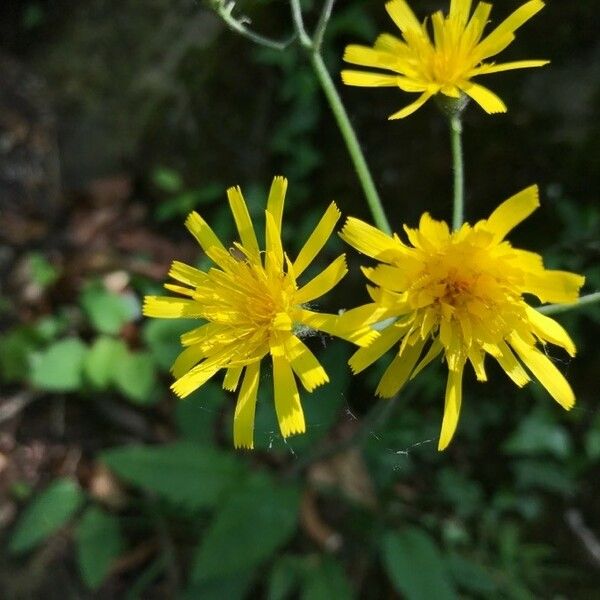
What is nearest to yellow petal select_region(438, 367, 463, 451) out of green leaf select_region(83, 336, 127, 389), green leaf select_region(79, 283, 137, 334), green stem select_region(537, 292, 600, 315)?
green stem select_region(537, 292, 600, 315)

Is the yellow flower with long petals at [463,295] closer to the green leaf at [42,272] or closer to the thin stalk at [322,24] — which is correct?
the thin stalk at [322,24]

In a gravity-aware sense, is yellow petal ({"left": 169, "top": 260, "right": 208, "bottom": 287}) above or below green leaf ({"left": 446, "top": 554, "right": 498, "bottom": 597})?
above

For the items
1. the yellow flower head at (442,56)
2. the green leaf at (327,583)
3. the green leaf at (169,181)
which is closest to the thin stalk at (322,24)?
the yellow flower head at (442,56)

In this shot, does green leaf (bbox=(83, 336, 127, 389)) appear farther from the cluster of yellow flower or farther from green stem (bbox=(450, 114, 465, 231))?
green stem (bbox=(450, 114, 465, 231))

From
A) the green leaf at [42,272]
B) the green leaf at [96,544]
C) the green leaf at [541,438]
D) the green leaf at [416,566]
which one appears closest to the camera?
the green leaf at [416,566]

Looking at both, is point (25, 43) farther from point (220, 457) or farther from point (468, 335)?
point (468, 335)

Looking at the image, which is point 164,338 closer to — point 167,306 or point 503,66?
point 167,306

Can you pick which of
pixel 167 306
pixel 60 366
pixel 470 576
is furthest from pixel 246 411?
pixel 60 366
